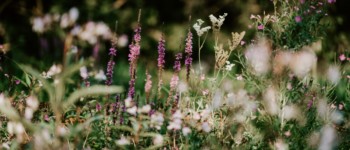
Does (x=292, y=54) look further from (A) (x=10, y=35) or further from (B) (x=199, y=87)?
(A) (x=10, y=35)

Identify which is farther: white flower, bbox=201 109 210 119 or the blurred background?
the blurred background

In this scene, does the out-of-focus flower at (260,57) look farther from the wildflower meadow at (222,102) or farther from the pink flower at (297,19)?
the pink flower at (297,19)

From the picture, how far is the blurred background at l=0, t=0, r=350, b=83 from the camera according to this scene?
562cm

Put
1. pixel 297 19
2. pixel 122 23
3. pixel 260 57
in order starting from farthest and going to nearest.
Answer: pixel 122 23, pixel 297 19, pixel 260 57

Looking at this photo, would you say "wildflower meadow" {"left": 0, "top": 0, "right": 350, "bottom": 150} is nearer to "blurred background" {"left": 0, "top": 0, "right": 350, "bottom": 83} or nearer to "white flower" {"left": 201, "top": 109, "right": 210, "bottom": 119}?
"white flower" {"left": 201, "top": 109, "right": 210, "bottom": 119}

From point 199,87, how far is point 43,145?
1.19 m

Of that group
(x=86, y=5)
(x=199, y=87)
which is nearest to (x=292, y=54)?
(x=199, y=87)

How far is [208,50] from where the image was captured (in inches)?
264

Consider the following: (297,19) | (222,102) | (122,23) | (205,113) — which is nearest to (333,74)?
(297,19)

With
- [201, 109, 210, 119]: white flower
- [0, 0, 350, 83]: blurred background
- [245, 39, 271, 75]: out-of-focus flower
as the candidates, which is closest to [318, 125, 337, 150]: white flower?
[245, 39, 271, 75]: out-of-focus flower

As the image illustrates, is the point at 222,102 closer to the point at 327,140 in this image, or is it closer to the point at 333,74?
the point at 327,140

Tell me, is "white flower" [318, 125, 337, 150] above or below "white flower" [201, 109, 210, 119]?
below

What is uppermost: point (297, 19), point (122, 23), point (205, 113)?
point (122, 23)

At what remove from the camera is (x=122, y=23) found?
598cm
